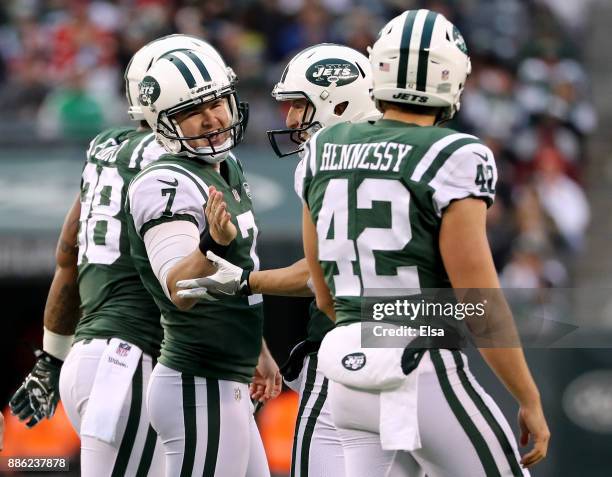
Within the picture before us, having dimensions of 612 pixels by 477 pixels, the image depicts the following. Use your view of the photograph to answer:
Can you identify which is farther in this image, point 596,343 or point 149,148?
point 596,343

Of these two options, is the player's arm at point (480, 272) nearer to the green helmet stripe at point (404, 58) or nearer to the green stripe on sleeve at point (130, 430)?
the green helmet stripe at point (404, 58)

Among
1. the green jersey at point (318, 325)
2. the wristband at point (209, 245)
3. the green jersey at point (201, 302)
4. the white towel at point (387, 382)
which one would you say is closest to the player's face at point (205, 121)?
the green jersey at point (201, 302)

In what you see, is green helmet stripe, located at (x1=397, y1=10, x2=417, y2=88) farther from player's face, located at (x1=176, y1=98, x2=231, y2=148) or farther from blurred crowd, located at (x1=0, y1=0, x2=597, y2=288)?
blurred crowd, located at (x1=0, y1=0, x2=597, y2=288)

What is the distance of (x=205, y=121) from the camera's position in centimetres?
477

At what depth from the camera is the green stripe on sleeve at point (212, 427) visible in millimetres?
4559

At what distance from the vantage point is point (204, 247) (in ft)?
14.1

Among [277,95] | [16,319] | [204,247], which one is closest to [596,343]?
[277,95]

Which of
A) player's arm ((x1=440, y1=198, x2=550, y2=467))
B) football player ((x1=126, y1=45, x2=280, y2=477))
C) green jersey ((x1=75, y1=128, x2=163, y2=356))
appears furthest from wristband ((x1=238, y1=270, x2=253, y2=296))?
player's arm ((x1=440, y1=198, x2=550, y2=467))

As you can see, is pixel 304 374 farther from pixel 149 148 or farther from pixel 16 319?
pixel 16 319

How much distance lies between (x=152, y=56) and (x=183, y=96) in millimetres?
462

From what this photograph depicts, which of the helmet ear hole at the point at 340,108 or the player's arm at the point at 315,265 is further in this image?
the helmet ear hole at the point at 340,108

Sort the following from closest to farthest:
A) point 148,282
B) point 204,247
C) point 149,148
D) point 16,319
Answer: point 204,247 < point 148,282 < point 149,148 < point 16,319

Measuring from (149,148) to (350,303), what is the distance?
4.83 feet

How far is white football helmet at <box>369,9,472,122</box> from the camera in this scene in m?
3.90
